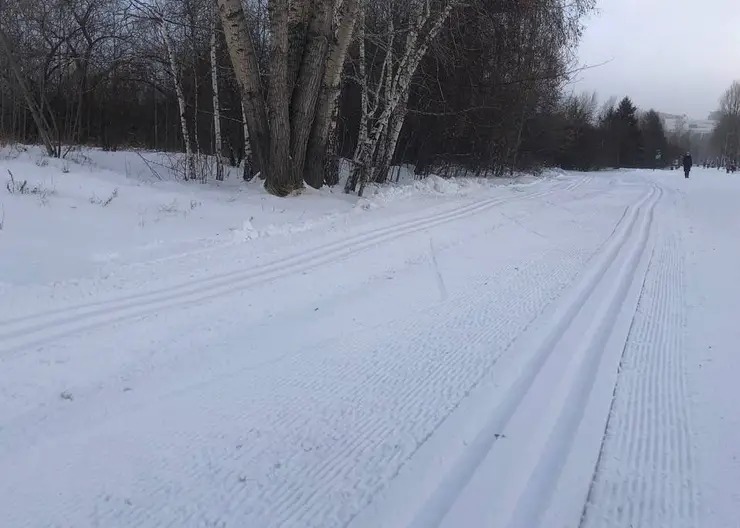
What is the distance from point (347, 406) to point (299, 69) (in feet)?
31.4

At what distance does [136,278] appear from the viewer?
6.00m

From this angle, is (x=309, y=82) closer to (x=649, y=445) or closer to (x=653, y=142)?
(x=649, y=445)

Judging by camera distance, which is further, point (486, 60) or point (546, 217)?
point (486, 60)

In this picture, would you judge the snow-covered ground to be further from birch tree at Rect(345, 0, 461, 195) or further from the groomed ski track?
birch tree at Rect(345, 0, 461, 195)

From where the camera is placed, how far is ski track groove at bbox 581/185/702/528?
9.37 ft

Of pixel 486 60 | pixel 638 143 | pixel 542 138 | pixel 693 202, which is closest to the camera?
pixel 486 60

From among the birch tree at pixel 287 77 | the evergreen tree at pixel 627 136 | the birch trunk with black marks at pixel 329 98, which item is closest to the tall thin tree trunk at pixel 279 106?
the birch tree at pixel 287 77

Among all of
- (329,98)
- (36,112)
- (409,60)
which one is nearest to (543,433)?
(329,98)

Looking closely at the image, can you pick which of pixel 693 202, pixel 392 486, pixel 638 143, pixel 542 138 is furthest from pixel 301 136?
pixel 638 143

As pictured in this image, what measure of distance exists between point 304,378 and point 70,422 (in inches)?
59.3

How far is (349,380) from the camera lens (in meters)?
4.12

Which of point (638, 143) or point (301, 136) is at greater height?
point (638, 143)

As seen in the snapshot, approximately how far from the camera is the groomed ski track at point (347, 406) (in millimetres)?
2826

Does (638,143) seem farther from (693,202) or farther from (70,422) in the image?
(70,422)
